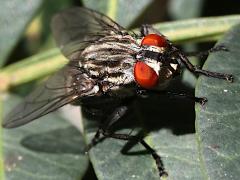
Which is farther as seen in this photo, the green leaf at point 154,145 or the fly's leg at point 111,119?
the fly's leg at point 111,119

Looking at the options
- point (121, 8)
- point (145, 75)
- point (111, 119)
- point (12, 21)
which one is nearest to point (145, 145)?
point (145, 75)

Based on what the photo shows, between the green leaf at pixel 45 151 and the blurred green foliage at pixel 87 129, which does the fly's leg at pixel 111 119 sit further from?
the green leaf at pixel 45 151

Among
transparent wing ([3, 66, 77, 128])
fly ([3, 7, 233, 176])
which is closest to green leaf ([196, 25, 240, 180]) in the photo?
fly ([3, 7, 233, 176])

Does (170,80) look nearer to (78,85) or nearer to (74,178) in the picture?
(78,85)

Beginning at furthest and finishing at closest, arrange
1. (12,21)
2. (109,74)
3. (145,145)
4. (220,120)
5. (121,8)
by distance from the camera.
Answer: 1. (12,21)
2. (121,8)
3. (109,74)
4. (145,145)
5. (220,120)

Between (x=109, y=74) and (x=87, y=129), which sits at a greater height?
(x=109, y=74)

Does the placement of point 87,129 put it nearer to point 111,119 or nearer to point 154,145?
point 111,119

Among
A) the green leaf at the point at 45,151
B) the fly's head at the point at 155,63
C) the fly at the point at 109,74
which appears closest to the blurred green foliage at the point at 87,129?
the green leaf at the point at 45,151
